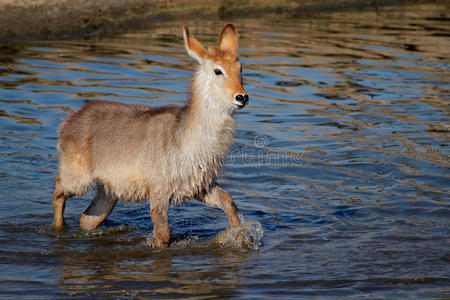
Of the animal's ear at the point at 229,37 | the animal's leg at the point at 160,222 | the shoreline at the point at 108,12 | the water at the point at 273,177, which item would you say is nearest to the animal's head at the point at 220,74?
the animal's ear at the point at 229,37

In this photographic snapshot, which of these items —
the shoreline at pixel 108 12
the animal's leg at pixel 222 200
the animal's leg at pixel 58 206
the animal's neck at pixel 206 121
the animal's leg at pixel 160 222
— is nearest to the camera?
the animal's neck at pixel 206 121

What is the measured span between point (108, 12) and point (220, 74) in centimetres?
1044

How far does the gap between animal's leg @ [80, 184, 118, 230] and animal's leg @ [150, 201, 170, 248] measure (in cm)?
77

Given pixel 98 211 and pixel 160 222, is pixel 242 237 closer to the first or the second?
pixel 160 222

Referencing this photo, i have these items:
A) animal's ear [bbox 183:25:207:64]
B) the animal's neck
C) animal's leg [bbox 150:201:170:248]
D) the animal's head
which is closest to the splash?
animal's leg [bbox 150:201:170:248]

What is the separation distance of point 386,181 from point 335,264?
94.6 inches

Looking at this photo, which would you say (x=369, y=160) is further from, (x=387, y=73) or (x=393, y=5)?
(x=393, y=5)

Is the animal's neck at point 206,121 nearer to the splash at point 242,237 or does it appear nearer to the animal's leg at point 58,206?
the splash at point 242,237

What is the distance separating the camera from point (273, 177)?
8570 millimetres

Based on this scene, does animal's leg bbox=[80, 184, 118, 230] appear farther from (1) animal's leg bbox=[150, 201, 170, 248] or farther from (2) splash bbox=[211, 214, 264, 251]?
(2) splash bbox=[211, 214, 264, 251]

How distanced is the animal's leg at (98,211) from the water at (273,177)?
0.12 m

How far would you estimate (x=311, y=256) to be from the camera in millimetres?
6328

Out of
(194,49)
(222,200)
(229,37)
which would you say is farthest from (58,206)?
(229,37)

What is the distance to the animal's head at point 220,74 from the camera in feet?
19.9
